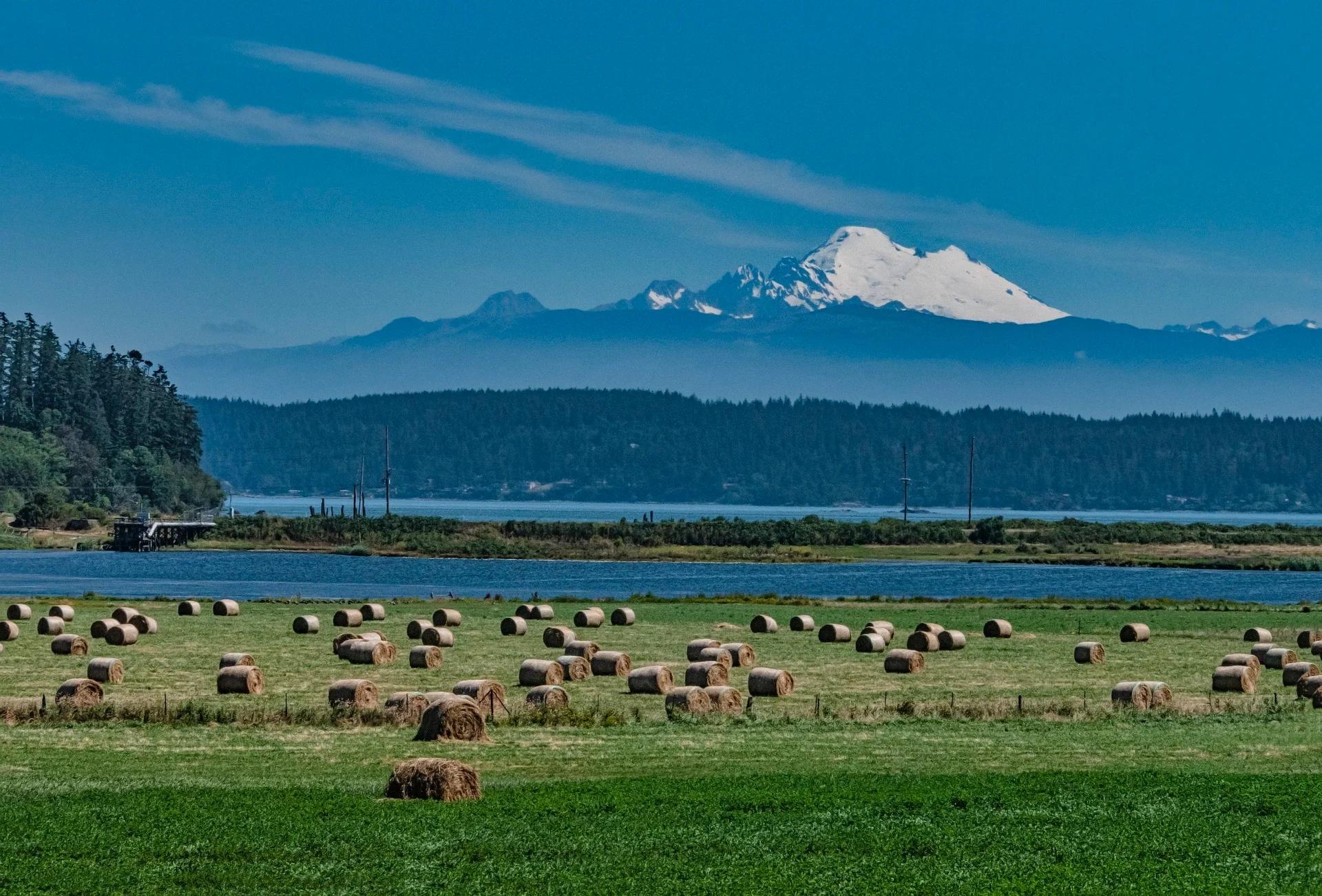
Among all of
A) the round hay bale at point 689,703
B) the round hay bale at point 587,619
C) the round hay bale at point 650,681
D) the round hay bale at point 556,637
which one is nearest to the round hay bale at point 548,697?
the round hay bale at point 689,703

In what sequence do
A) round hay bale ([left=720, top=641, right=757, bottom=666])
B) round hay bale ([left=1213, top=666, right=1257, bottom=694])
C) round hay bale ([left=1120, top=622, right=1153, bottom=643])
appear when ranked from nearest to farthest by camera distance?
round hay bale ([left=1213, top=666, right=1257, bottom=694]) → round hay bale ([left=720, top=641, right=757, bottom=666]) → round hay bale ([left=1120, top=622, right=1153, bottom=643])

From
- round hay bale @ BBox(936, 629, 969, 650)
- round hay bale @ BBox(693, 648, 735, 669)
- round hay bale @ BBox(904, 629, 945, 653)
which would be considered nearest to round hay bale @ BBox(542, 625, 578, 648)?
round hay bale @ BBox(693, 648, 735, 669)

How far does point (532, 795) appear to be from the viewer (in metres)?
28.1

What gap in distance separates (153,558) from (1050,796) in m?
129

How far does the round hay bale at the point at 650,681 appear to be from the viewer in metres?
43.8

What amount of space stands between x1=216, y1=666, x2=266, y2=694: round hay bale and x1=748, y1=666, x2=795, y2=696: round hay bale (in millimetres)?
12099

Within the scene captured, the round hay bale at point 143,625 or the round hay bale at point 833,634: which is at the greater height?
the round hay bale at point 143,625

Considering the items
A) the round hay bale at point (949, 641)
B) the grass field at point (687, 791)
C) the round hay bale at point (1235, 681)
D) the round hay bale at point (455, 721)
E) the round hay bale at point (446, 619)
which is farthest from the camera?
the round hay bale at point (446, 619)

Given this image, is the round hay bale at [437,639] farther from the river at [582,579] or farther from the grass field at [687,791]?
the river at [582,579]

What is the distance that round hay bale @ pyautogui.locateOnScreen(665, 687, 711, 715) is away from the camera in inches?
1550

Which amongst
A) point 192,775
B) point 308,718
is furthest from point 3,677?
point 192,775

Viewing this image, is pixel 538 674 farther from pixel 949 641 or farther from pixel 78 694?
pixel 949 641

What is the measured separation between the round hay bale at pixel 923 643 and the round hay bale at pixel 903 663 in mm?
6261

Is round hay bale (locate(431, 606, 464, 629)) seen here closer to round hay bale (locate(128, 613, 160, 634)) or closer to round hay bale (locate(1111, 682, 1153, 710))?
round hay bale (locate(128, 613, 160, 634))
